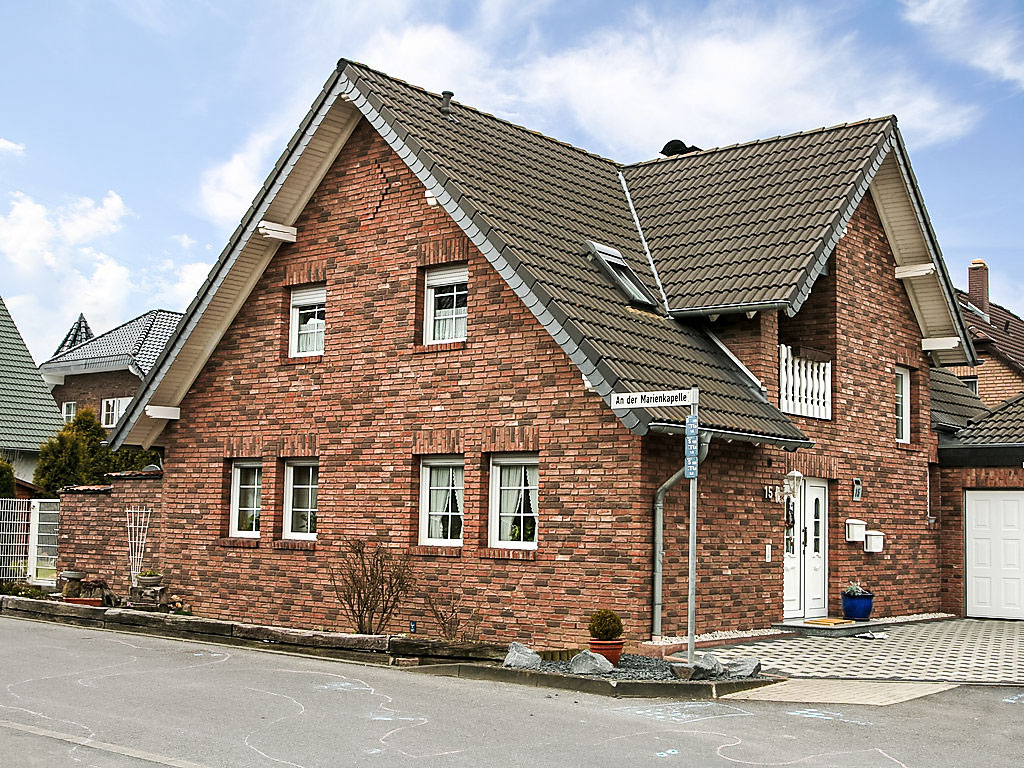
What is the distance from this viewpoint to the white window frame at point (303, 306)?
18486 millimetres

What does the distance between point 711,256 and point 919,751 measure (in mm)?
9345

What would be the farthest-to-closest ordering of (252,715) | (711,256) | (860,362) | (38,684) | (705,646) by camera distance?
(860,362)
(711,256)
(705,646)
(38,684)
(252,715)

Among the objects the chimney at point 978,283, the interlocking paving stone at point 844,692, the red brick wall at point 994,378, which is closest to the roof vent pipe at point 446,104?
the interlocking paving stone at point 844,692

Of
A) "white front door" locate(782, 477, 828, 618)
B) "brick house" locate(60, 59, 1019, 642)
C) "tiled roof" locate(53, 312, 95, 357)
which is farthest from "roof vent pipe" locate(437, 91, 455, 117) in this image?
"tiled roof" locate(53, 312, 95, 357)

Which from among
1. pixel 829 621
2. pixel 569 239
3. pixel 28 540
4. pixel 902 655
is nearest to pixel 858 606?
pixel 829 621

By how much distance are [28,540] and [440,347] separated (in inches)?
493

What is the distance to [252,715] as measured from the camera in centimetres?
1069

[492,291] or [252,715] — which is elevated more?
[492,291]

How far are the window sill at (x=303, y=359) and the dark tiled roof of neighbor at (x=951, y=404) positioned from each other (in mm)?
11037

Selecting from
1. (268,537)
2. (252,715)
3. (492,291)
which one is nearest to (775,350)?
(492,291)

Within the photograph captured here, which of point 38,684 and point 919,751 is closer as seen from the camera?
point 919,751

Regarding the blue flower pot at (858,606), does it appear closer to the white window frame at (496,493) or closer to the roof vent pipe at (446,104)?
the white window frame at (496,493)

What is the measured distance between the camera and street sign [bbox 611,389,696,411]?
1226 cm

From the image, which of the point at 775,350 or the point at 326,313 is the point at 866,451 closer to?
the point at 775,350
